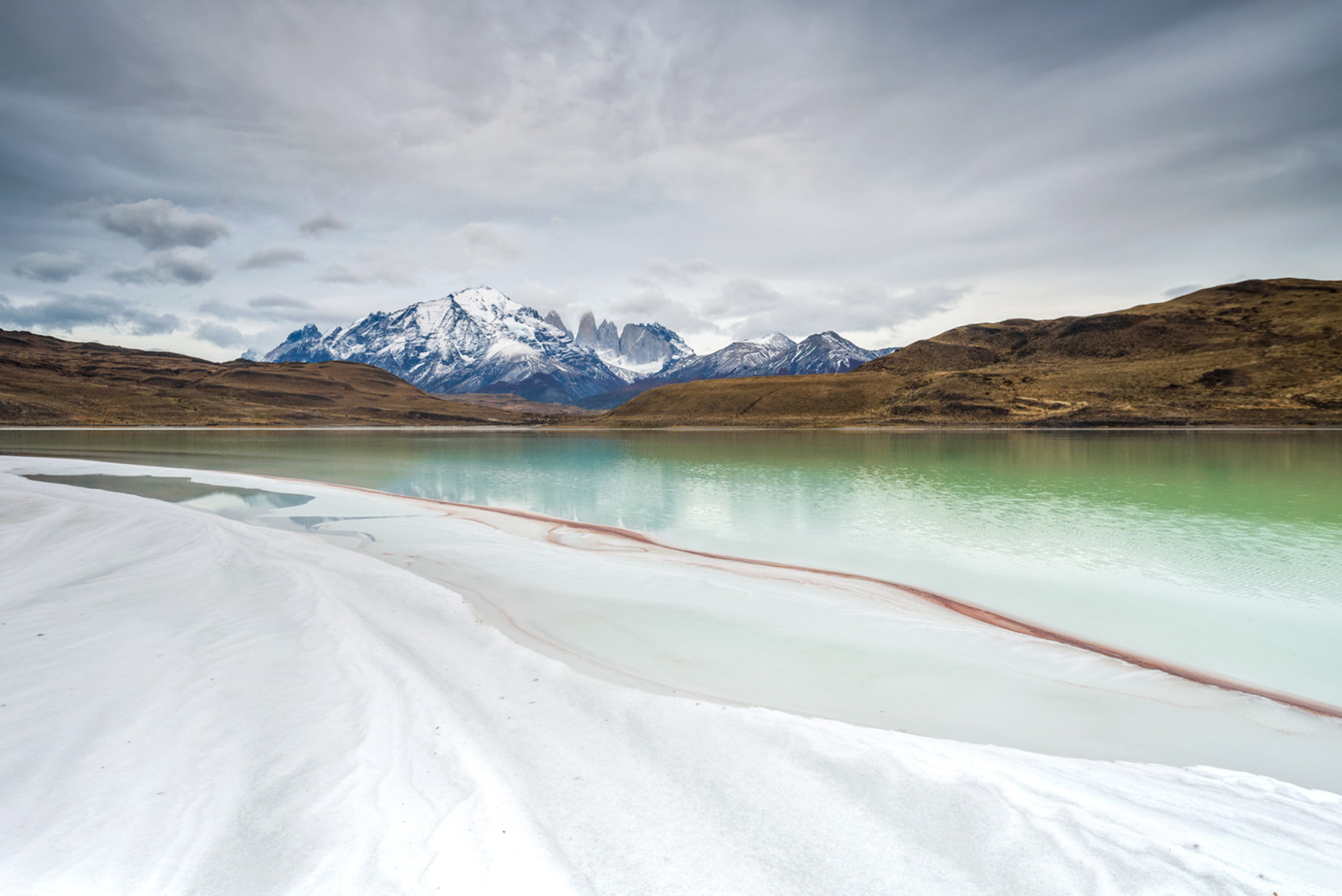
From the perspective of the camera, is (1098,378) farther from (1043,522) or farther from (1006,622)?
(1006,622)

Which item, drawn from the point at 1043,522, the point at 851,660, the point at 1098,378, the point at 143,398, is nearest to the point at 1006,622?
the point at 851,660

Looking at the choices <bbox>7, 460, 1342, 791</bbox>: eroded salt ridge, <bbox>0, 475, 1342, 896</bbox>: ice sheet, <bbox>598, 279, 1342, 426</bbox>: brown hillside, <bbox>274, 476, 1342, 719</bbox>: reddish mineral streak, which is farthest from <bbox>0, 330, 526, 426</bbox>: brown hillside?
<bbox>0, 475, 1342, 896</bbox>: ice sheet

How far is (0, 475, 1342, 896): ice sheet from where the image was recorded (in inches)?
149

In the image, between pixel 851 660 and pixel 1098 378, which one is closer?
pixel 851 660

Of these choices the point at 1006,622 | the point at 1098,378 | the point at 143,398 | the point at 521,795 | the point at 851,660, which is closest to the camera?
the point at 521,795

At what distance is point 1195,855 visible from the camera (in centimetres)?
404

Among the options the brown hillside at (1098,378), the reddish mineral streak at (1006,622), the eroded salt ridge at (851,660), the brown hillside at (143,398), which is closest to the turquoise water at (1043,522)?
the reddish mineral streak at (1006,622)

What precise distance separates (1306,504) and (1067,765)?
24.6 metres

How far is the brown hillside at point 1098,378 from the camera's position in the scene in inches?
3959

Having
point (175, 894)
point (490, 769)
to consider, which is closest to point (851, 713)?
point (490, 769)

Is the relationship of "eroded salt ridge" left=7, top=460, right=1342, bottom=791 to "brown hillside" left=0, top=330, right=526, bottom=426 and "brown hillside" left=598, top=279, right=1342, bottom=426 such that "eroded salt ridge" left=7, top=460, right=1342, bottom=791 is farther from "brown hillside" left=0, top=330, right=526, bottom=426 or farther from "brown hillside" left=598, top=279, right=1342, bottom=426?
"brown hillside" left=0, top=330, right=526, bottom=426

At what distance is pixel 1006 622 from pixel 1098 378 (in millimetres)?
137356

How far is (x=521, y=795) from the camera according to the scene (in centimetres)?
461

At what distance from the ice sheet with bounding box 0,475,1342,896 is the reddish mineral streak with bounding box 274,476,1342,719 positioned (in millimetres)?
3107
